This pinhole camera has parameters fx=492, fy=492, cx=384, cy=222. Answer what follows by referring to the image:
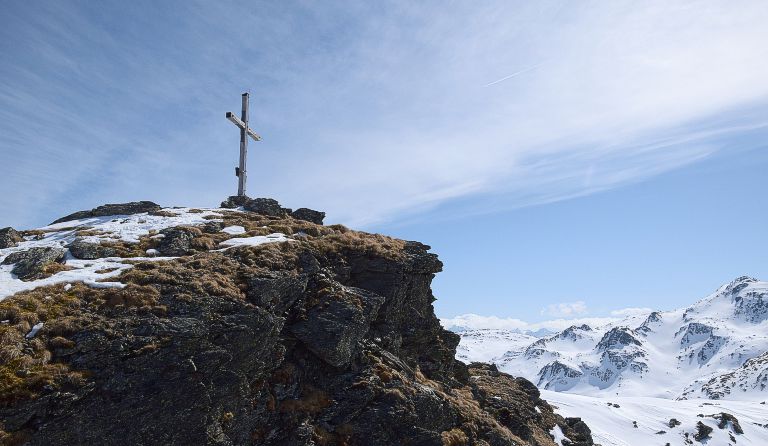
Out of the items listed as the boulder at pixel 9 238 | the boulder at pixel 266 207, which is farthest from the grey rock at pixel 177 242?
the boulder at pixel 266 207

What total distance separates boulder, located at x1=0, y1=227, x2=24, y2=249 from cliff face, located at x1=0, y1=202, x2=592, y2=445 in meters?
1.12

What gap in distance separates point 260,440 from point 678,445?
11750 centimetres

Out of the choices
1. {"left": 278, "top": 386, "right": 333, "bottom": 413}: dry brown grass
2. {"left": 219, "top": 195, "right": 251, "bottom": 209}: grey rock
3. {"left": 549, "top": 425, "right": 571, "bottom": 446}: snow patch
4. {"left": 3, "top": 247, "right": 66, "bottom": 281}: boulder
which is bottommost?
{"left": 549, "top": 425, "right": 571, "bottom": 446}: snow patch

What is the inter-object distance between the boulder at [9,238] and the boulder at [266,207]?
13.1 m

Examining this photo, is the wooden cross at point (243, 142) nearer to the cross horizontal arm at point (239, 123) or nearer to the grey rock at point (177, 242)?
the cross horizontal arm at point (239, 123)

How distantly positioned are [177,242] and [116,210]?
9685 millimetres

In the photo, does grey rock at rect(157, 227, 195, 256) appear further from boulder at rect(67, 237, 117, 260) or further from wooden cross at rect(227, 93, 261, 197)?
wooden cross at rect(227, 93, 261, 197)

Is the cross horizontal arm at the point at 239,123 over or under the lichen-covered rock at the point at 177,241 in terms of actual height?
over

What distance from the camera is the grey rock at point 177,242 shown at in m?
23.8

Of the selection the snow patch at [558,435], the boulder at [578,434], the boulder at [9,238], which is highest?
the boulder at [9,238]

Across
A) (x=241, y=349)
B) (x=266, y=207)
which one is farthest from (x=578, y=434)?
(x=241, y=349)

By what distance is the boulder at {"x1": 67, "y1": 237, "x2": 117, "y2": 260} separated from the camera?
22.3 metres

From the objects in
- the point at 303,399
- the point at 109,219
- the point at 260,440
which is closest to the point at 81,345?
the point at 260,440

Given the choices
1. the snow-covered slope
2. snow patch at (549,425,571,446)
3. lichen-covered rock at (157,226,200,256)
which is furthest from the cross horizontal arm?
the snow-covered slope
